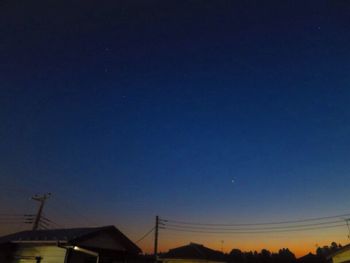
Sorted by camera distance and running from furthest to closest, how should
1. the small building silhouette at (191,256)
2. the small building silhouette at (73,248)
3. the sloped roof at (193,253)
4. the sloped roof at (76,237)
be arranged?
1. the sloped roof at (193,253)
2. the small building silhouette at (191,256)
3. the sloped roof at (76,237)
4. the small building silhouette at (73,248)

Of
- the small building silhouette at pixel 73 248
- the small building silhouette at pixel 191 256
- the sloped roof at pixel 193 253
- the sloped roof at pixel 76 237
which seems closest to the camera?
the small building silhouette at pixel 73 248

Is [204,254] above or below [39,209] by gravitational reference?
below

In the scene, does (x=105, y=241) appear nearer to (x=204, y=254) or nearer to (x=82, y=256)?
(x=82, y=256)

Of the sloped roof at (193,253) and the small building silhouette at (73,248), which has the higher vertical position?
the sloped roof at (193,253)

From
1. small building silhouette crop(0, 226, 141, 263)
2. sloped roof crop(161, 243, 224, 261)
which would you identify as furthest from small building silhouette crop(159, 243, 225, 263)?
small building silhouette crop(0, 226, 141, 263)

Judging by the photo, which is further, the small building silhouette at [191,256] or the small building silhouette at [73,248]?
the small building silhouette at [191,256]

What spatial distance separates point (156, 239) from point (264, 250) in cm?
4547

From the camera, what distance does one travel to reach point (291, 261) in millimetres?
44469

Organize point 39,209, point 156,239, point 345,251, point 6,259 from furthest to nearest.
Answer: point 39,209 → point 156,239 → point 345,251 → point 6,259

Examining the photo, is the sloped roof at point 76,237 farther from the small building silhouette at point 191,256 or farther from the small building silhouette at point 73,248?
the small building silhouette at point 191,256

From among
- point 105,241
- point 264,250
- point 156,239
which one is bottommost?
point 105,241

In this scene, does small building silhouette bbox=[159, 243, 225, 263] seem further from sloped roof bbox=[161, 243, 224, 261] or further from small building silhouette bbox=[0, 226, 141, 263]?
small building silhouette bbox=[0, 226, 141, 263]

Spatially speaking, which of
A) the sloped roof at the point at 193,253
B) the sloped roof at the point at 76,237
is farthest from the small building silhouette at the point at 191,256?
the sloped roof at the point at 76,237

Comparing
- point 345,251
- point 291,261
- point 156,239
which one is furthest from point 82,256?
point 291,261
